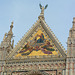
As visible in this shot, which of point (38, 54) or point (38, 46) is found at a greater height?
point (38, 46)

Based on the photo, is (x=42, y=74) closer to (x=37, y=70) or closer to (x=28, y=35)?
(x=37, y=70)

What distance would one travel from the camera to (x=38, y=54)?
2338 cm

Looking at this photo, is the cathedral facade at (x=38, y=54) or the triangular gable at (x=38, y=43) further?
the triangular gable at (x=38, y=43)

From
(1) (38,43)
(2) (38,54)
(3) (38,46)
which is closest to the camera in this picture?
(2) (38,54)

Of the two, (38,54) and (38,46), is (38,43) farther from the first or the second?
(38,54)

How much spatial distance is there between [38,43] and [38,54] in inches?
43.7

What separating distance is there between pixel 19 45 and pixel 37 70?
9.25 feet

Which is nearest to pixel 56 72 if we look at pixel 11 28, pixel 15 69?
pixel 15 69

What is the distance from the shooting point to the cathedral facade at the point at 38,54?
73.7ft

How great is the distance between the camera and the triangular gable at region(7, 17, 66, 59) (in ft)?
76.9

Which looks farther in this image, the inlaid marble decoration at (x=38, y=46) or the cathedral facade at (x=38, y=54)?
the inlaid marble decoration at (x=38, y=46)

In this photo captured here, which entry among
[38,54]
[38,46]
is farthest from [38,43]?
[38,54]

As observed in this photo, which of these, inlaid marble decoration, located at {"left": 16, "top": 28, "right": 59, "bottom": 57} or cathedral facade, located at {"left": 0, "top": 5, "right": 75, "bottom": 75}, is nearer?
cathedral facade, located at {"left": 0, "top": 5, "right": 75, "bottom": 75}

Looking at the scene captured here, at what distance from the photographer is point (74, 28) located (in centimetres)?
2364
